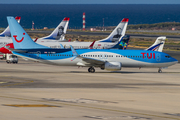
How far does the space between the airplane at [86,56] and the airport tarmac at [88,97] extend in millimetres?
4896

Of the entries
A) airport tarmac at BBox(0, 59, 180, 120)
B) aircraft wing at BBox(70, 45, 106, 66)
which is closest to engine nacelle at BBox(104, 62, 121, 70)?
aircraft wing at BBox(70, 45, 106, 66)

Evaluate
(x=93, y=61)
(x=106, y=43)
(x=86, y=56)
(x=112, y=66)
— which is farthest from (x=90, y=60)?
(x=106, y=43)

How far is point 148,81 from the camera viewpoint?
165ft

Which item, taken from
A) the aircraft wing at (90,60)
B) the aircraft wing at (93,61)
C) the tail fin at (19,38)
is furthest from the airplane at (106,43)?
the aircraft wing at (93,61)

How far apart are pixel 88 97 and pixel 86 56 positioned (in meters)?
24.3

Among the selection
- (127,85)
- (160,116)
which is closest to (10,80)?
(127,85)

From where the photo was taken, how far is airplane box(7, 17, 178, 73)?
5897 centimetres

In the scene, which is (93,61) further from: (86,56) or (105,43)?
(105,43)

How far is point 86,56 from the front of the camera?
197 feet

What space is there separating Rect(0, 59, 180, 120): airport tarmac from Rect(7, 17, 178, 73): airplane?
490 cm

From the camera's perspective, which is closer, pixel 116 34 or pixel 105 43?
pixel 105 43

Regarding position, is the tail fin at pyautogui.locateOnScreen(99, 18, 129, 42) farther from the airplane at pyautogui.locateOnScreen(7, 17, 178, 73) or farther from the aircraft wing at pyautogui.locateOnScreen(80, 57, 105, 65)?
the aircraft wing at pyautogui.locateOnScreen(80, 57, 105, 65)

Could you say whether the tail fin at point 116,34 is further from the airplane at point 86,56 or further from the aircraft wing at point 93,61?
the aircraft wing at point 93,61

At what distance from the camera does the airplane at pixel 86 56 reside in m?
59.0
